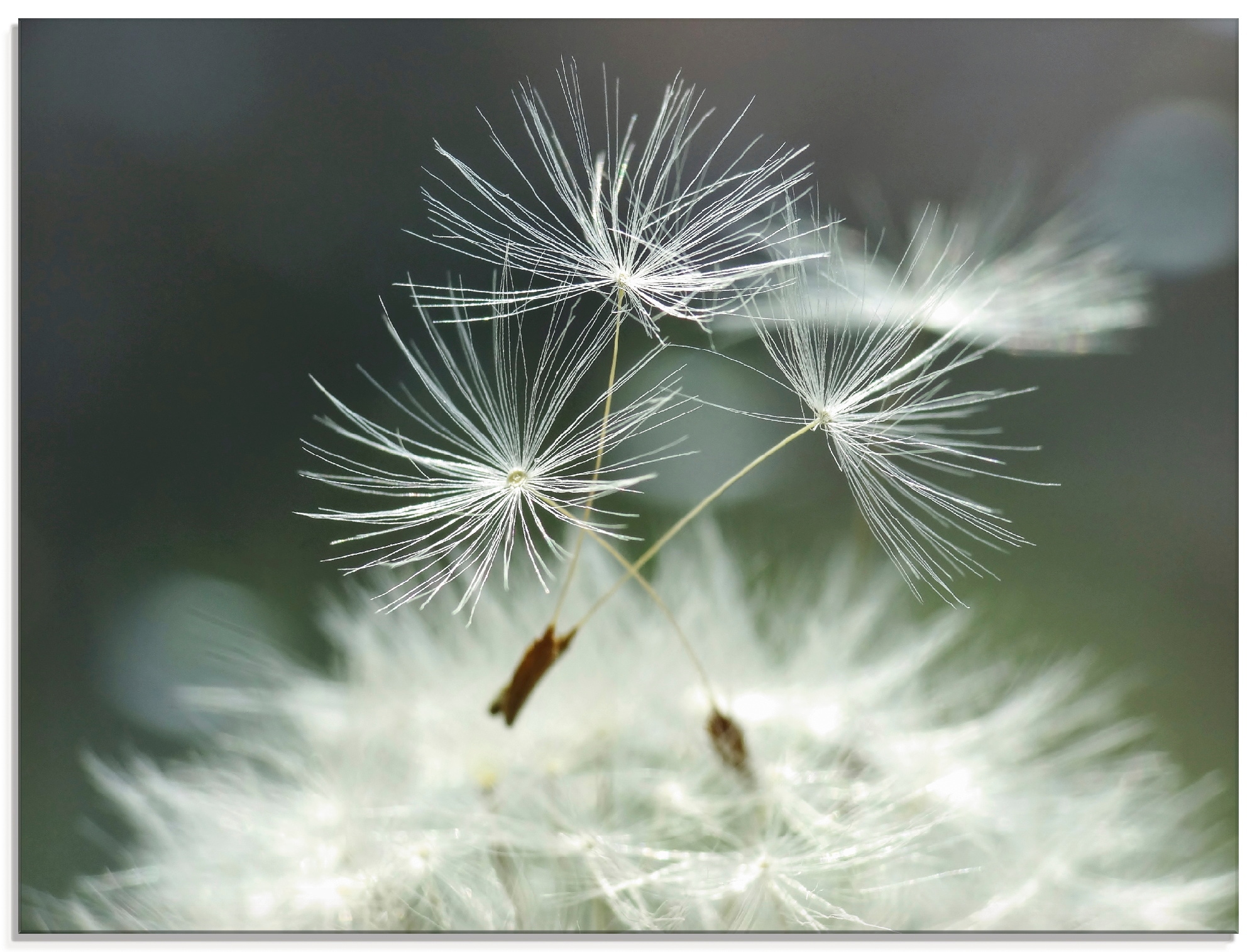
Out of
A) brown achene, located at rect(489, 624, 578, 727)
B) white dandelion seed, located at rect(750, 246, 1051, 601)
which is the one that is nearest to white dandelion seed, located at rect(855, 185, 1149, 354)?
white dandelion seed, located at rect(750, 246, 1051, 601)

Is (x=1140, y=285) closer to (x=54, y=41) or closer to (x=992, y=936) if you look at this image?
(x=992, y=936)

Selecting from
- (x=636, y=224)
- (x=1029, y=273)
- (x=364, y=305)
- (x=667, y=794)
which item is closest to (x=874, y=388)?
(x=636, y=224)

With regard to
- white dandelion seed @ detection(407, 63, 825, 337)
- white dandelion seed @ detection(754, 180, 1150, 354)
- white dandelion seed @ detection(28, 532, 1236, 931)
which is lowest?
white dandelion seed @ detection(28, 532, 1236, 931)

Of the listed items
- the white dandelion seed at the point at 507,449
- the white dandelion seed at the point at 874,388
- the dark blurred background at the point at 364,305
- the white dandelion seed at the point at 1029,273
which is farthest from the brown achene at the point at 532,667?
the white dandelion seed at the point at 1029,273

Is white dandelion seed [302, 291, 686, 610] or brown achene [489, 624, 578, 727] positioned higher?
white dandelion seed [302, 291, 686, 610]

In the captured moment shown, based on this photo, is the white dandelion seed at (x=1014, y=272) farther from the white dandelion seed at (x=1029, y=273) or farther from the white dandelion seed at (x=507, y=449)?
the white dandelion seed at (x=507, y=449)

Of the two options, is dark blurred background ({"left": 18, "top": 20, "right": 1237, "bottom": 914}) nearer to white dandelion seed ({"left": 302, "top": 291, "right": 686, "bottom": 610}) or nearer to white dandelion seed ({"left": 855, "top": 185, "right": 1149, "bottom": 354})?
white dandelion seed ({"left": 855, "top": 185, "right": 1149, "bottom": 354})
